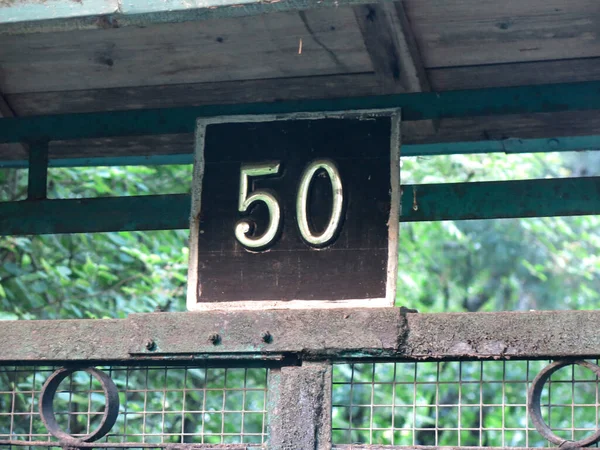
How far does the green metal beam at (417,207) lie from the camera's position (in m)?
2.45

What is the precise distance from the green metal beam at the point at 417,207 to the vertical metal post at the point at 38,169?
0.12 feet

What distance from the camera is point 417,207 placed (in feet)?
8.27

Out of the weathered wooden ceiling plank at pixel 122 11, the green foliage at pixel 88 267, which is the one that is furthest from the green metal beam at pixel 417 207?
the green foliage at pixel 88 267

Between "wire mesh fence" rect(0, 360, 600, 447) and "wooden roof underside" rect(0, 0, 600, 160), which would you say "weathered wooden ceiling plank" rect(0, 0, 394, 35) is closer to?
"wooden roof underside" rect(0, 0, 600, 160)

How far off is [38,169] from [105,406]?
2.60 ft

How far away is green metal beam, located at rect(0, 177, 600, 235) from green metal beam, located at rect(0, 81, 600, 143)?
0.22 meters

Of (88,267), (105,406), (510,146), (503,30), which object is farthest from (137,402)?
(503,30)

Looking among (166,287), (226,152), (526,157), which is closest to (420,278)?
(526,157)

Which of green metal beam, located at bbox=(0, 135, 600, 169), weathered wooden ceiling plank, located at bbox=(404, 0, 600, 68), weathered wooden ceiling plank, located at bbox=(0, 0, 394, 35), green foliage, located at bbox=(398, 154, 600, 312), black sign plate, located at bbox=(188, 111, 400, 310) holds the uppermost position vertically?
green foliage, located at bbox=(398, 154, 600, 312)

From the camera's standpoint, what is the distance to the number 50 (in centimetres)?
230

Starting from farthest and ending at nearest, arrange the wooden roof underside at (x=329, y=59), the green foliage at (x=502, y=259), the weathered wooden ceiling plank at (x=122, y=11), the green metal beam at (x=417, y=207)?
the green foliage at (x=502, y=259) < the green metal beam at (x=417, y=207) < the wooden roof underside at (x=329, y=59) < the weathered wooden ceiling plank at (x=122, y=11)

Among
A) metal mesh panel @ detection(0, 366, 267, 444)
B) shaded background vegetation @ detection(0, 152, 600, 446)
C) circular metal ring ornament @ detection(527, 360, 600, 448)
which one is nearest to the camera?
circular metal ring ornament @ detection(527, 360, 600, 448)

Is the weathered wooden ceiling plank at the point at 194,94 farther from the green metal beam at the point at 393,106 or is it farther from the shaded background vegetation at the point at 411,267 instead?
the shaded background vegetation at the point at 411,267

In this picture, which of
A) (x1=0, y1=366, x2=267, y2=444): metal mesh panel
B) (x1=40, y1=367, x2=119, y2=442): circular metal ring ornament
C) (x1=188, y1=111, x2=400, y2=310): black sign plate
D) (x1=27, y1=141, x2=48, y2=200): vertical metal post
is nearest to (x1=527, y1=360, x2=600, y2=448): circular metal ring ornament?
(x1=188, y1=111, x2=400, y2=310): black sign plate
